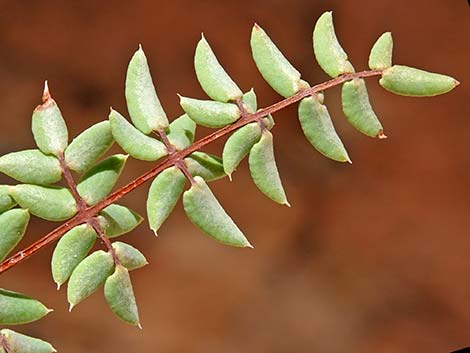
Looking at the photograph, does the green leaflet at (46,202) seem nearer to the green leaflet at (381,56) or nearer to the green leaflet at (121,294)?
the green leaflet at (121,294)

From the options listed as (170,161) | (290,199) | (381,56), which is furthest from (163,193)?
(290,199)

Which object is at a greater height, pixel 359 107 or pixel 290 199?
pixel 359 107

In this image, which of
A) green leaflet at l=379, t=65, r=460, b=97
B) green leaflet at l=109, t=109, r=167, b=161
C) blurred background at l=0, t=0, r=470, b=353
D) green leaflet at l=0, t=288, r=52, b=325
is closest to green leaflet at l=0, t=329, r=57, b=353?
green leaflet at l=0, t=288, r=52, b=325

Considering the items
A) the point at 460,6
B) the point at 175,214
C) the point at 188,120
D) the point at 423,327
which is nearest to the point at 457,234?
the point at 423,327

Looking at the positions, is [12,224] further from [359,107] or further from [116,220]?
[359,107]

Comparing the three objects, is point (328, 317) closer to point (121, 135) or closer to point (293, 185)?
point (293, 185)

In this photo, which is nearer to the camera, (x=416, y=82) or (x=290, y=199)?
(x=416, y=82)

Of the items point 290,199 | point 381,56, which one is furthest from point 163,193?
point 290,199
